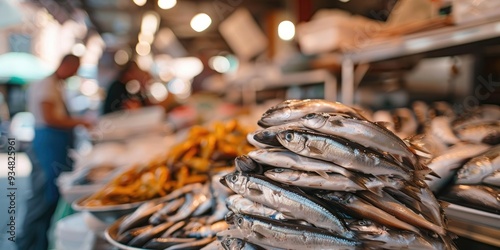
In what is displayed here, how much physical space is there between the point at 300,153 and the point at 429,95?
2.94 meters

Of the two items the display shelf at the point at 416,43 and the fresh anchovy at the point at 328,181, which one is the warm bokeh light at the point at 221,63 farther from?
the fresh anchovy at the point at 328,181

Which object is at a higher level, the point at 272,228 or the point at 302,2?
the point at 302,2

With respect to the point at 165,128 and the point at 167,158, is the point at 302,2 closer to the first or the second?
the point at 165,128

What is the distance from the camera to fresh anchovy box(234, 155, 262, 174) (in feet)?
2.91

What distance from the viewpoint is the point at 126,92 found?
15.0 feet

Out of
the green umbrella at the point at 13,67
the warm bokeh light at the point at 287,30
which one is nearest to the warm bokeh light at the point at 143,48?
the warm bokeh light at the point at 287,30

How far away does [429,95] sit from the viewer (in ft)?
10.8

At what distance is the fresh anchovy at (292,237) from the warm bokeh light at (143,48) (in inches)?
342

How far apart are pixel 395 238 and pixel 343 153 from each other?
0.20 m

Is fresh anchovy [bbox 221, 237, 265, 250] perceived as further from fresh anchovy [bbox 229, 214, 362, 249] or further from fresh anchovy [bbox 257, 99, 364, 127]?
fresh anchovy [bbox 257, 99, 364, 127]

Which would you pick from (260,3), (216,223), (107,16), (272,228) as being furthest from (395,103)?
(107,16)

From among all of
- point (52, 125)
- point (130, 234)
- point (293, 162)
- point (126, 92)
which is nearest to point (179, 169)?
point (130, 234)

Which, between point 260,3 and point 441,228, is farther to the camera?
point 260,3

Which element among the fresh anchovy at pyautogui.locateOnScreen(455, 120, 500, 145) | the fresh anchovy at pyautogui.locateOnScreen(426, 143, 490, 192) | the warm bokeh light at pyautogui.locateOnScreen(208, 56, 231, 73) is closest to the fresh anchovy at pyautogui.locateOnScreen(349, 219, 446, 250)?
the fresh anchovy at pyautogui.locateOnScreen(426, 143, 490, 192)
